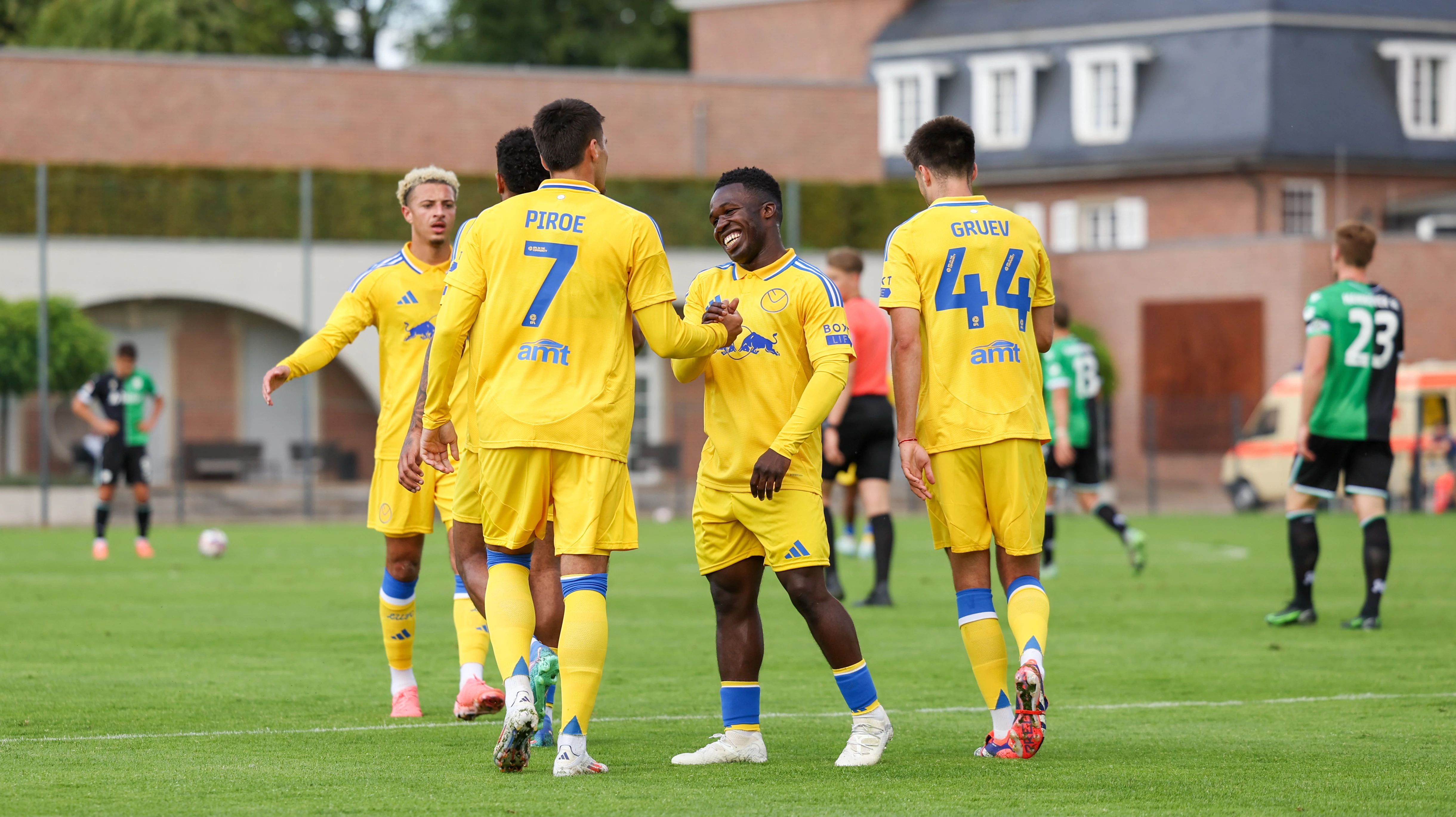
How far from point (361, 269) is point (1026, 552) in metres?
28.8

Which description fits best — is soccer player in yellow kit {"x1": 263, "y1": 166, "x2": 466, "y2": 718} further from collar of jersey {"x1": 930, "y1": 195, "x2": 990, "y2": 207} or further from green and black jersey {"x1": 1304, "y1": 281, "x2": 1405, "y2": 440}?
green and black jersey {"x1": 1304, "y1": 281, "x2": 1405, "y2": 440}

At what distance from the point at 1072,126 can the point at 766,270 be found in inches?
1640

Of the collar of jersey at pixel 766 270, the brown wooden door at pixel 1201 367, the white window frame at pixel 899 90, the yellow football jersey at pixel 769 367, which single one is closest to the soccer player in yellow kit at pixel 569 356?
the yellow football jersey at pixel 769 367

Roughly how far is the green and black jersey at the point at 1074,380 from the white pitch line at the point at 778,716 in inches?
262

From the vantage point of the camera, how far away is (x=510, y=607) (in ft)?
22.1

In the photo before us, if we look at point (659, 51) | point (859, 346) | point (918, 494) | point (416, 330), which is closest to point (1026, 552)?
point (918, 494)

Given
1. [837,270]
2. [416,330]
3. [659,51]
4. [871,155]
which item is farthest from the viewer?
[659,51]

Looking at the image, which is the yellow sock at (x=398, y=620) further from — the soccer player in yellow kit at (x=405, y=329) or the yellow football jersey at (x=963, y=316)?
the yellow football jersey at (x=963, y=316)

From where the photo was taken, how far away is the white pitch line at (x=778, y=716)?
7371 millimetres

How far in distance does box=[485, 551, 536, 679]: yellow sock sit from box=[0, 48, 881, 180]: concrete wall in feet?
91.1

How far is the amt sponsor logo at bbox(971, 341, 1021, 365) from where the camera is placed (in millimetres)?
7098

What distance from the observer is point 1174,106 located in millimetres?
45750

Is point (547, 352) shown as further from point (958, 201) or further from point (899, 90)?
point (899, 90)

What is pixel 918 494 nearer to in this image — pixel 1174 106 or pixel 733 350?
pixel 733 350
